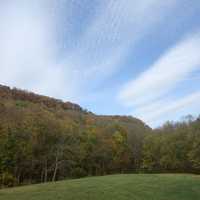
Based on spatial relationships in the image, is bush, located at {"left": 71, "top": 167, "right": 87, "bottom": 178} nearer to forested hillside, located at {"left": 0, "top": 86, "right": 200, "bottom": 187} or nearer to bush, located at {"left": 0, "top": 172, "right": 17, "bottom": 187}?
forested hillside, located at {"left": 0, "top": 86, "right": 200, "bottom": 187}

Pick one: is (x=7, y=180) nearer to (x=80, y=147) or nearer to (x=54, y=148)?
(x=54, y=148)

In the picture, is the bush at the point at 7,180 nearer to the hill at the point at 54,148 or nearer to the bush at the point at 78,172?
the hill at the point at 54,148

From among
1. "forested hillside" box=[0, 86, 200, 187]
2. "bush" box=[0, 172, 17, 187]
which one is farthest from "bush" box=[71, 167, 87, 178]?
"bush" box=[0, 172, 17, 187]

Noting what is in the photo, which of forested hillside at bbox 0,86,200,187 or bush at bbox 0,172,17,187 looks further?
forested hillside at bbox 0,86,200,187

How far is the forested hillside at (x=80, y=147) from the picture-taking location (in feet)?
119

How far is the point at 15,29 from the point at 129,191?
41.2ft

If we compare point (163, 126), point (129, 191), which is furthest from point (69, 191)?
Result: point (163, 126)

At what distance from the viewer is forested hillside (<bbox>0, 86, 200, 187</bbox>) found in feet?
119

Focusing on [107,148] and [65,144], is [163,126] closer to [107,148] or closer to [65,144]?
Answer: [107,148]

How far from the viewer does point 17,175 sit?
3753 centimetres

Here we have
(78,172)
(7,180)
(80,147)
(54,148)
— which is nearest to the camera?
(7,180)

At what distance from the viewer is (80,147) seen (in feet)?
142

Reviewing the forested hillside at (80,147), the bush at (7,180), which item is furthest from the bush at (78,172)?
the bush at (7,180)

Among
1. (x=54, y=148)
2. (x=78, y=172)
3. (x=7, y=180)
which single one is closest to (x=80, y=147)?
(x=78, y=172)
